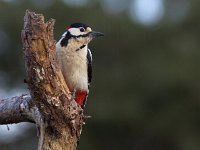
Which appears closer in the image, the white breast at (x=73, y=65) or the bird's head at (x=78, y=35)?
the white breast at (x=73, y=65)

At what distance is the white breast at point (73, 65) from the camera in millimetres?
5380

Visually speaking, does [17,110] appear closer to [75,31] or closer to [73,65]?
[73,65]

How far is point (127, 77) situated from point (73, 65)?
8.44 meters

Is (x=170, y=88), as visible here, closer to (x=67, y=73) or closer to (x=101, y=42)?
(x=101, y=42)

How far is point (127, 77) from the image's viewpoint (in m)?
13.8

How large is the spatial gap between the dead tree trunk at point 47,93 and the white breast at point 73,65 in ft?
1.53

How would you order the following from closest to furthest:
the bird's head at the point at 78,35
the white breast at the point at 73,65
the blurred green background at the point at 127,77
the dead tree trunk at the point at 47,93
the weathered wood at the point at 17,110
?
the dead tree trunk at the point at 47,93 < the weathered wood at the point at 17,110 < the white breast at the point at 73,65 < the bird's head at the point at 78,35 < the blurred green background at the point at 127,77

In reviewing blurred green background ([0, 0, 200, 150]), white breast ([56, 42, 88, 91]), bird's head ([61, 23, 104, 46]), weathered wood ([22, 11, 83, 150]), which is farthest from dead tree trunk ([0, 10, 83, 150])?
blurred green background ([0, 0, 200, 150])

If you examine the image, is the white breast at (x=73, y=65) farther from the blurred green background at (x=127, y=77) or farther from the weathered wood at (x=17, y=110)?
the blurred green background at (x=127, y=77)

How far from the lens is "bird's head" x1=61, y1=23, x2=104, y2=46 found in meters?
5.48

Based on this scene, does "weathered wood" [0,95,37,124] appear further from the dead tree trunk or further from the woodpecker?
the woodpecker

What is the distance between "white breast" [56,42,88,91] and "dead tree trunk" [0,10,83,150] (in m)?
0.47

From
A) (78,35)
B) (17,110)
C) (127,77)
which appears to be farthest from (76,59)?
(127,77)

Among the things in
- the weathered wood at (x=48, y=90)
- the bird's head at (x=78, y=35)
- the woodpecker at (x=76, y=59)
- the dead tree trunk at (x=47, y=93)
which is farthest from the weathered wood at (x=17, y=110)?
the bird's head at (x=78, y=35)
